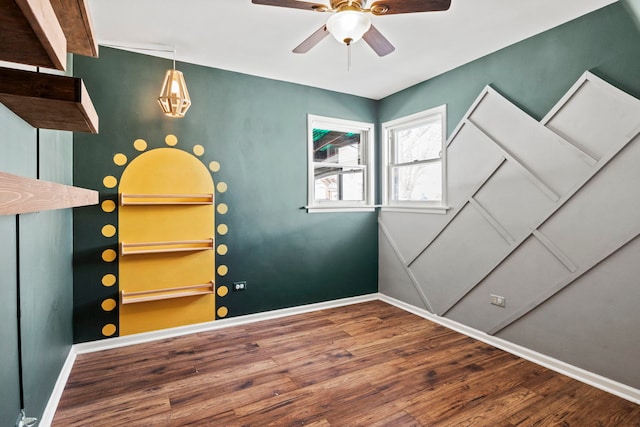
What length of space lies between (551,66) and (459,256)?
1864 mm

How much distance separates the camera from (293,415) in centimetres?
209

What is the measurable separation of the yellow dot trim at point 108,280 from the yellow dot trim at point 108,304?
0.14 metres

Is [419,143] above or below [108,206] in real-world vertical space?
above

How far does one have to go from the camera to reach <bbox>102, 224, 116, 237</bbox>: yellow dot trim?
9.87 ft

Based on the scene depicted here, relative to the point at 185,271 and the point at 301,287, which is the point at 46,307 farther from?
the point at 301,287

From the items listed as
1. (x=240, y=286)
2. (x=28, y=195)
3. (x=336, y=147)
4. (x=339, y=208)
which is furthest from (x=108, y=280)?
(x=336, y=147)

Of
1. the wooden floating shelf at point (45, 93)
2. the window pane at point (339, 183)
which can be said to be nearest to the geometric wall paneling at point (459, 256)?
the window pane at point (339, 183)

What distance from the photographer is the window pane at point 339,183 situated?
14.1 ft

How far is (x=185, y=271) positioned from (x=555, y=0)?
150 inches

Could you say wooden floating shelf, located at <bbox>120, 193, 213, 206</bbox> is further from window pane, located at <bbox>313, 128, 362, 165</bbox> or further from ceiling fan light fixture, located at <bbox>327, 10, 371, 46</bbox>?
ceiling fan light fixture, located at <bbox>327, 10, 371, 46</bbox>

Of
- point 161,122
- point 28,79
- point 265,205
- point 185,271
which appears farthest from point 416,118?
point 28,79

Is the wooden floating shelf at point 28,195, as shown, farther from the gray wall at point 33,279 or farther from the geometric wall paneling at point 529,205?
the geometric wall paneling at point 529,205

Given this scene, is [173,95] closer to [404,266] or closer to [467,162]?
[467,162]

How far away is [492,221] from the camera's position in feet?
10.1
